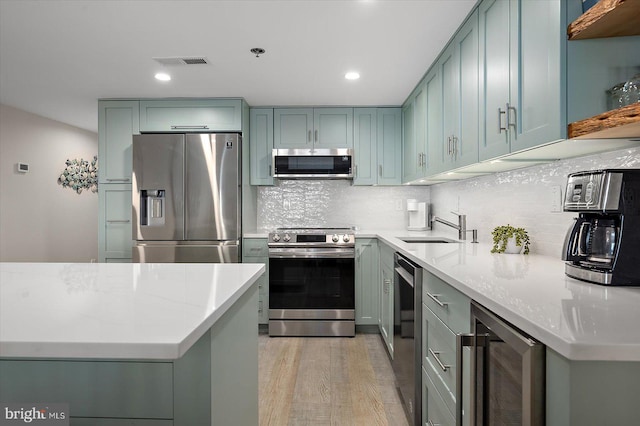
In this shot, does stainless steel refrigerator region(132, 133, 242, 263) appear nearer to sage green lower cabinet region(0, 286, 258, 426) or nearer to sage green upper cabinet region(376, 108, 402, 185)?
sage green upper cabinet region(376, 108, 402, 185)

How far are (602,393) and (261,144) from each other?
11.8 feet

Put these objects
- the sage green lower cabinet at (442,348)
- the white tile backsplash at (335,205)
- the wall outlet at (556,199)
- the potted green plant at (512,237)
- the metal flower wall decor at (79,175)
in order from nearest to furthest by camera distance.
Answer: the sage green lower cabinet at (442,348) → the wall outlet at (556,199) → the potted green plant at (512,237) → the white tile backsplash at (335,205) → the metal flower wall decor at (79,175)

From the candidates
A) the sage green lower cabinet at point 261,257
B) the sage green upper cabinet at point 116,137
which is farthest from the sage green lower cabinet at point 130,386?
the sage green upper cabinet at point 116,137

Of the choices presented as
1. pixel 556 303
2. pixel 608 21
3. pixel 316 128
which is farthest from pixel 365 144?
pixel 556 303

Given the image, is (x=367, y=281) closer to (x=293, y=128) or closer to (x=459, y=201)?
(x=459, y=201)

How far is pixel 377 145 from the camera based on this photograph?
158 inches

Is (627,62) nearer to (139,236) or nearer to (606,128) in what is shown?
(606,128)

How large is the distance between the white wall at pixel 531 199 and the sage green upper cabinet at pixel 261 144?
1.94 m

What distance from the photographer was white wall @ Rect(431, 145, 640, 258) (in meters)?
1.68

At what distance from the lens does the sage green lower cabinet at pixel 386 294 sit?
9.46ft

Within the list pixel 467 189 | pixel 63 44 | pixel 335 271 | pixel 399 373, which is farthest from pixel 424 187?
pixel 63 44

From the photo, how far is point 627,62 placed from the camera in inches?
52.9

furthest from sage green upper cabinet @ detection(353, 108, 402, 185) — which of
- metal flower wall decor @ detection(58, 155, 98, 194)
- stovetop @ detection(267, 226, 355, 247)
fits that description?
metal flower wall decor @ detection(58, 155, 98, 194)

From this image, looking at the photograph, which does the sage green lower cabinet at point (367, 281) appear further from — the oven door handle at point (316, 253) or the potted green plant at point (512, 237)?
the potted green plant at point (512, 237)
